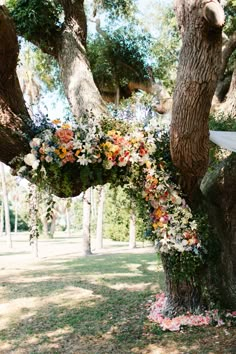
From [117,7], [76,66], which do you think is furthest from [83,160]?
[117,7]

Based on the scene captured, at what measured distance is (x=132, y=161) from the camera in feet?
12.9

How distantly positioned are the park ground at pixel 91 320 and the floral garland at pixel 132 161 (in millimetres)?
881

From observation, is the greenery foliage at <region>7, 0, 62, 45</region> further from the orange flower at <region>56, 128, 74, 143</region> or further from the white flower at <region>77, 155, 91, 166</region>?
the white flower at <region>77, 155, 91, 166</region>

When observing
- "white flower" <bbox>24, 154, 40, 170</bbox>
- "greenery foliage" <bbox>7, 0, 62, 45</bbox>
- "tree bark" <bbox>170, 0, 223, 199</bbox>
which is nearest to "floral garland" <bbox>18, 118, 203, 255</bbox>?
"white flower" <bbox>24, 154, 40, 170</bbox>

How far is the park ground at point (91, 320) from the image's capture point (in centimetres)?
390

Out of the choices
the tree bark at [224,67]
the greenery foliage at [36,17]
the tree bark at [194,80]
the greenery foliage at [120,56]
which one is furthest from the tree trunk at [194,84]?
the greenery foliage at [120,56]

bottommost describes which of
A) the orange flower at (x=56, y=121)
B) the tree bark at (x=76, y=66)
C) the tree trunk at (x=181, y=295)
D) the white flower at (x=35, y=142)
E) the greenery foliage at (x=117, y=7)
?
the tree trunk at (x=181, y=295)

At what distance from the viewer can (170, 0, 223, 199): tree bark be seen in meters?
2.48

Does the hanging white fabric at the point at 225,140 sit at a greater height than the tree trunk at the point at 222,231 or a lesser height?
greater

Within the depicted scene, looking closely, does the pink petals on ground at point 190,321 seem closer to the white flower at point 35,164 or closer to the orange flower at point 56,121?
the white flower at point 35,164

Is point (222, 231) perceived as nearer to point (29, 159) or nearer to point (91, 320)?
point (91, 320)

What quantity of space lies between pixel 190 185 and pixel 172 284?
1245 mm

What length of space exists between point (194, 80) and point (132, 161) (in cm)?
135

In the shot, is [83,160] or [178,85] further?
[83,160]
